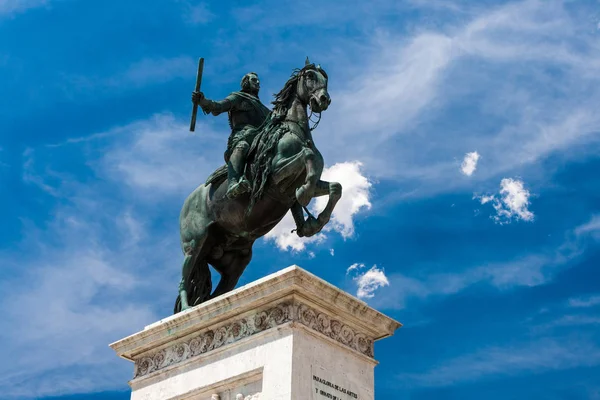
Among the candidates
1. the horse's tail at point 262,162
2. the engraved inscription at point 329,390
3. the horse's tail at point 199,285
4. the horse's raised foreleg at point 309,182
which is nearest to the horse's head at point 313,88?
the horse's tail at point 262,162

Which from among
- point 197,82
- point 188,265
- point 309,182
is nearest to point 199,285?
point 188,265

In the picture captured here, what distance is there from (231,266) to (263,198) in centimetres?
173

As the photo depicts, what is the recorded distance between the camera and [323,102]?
1270cm

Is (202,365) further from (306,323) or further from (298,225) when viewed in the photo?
(298,225)

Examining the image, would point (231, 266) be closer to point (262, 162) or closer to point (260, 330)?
point (262, 162)

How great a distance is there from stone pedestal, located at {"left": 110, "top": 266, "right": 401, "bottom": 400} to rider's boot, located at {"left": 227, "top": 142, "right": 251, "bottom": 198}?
185cm

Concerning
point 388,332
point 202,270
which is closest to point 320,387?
point 388,332

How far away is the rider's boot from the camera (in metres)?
12.6

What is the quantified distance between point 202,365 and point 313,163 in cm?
306

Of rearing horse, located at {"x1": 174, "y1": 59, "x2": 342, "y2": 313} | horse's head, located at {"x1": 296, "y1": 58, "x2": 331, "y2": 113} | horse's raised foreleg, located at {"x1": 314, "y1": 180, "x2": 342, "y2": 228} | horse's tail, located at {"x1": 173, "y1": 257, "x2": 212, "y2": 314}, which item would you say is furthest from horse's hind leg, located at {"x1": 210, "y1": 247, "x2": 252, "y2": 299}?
horse's head, located at {"x1": 296, "y1": 58, "x2": 331, "y2": 113}

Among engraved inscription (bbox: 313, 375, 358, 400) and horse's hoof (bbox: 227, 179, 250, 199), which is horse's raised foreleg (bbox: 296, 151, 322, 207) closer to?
horse's hoof (bbox: 227, 179, 250, 199)

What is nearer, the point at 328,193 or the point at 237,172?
the point at 328,193

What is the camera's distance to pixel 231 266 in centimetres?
1388

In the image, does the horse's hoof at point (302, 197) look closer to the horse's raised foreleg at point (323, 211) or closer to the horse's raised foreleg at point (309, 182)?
the horse's raised foreleg at point (309, 182)
